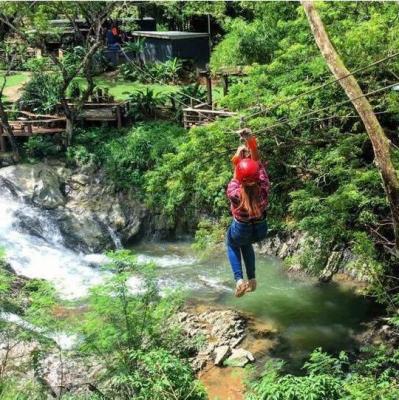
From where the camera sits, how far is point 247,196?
7.24m

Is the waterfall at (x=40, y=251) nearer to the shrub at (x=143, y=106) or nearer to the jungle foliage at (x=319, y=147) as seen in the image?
the jungle foliage at (x=319, y=147)

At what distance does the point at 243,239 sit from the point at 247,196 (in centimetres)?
67

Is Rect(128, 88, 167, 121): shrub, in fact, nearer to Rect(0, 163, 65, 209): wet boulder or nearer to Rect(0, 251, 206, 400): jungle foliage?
Rect(0, 163, 65, 209): wet boulder

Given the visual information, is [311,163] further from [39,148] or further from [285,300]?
[39,148]

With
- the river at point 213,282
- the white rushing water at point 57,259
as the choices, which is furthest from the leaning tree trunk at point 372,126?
the white rushing water at point 57,259

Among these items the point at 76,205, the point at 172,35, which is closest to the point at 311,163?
the point at 76,205

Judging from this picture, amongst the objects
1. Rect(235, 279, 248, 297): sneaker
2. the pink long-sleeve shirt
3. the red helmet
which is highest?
the red helmet

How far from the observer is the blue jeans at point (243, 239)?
7.52m

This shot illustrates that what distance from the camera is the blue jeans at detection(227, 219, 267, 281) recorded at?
7520 mm

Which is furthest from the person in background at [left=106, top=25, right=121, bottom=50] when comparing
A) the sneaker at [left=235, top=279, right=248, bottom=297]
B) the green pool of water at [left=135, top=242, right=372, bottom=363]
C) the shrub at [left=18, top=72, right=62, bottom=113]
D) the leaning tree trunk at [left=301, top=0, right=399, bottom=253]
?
the sneaker at [left=235, top=279, right=248, bottom=297]

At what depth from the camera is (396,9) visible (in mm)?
11805

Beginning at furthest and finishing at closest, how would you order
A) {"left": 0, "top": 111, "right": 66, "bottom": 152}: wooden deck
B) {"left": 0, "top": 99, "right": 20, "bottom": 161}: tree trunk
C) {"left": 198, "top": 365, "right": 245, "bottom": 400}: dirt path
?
1. {"left": 0, "top": 111, "right": 66, "bottom": 152}: wooden deck
2. {"left": 0, "top": 99, "right": 20, "bottom": 161}: tree trunk
3. {"left": 198, "top": 365, "right": 245, "bottom": 400}: dirt path

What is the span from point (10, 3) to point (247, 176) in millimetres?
11425

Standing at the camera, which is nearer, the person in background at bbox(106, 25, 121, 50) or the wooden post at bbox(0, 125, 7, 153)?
the wooden post at bbox(0, 125, 7, 153)
